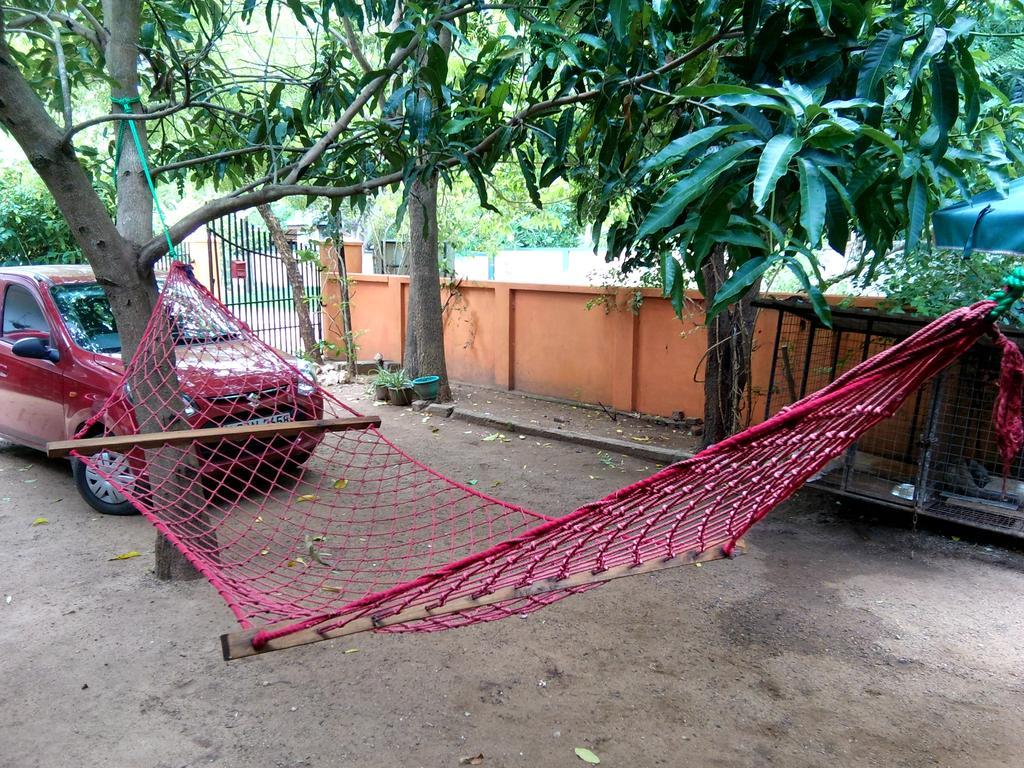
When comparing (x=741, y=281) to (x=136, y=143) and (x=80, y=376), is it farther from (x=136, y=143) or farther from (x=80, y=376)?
(x=80, y=376)

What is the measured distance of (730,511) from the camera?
6.91 ft

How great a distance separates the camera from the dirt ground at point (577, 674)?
2.32 metres

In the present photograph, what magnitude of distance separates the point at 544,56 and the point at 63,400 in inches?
133

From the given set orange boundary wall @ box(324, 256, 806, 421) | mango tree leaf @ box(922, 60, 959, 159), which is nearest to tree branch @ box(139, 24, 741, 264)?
mango tree leaf @ box(922, 60, 959, 159)

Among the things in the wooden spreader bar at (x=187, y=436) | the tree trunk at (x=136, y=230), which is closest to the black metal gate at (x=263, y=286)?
the tree trunk at (x=136, y=230)

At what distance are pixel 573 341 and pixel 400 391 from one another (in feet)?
5.51

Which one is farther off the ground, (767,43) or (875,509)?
(767,43)

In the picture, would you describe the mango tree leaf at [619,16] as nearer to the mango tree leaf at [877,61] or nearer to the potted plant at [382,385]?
the mango tree leaf at [877,61]

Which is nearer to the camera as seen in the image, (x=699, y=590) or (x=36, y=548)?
→ (x=699, y=590)

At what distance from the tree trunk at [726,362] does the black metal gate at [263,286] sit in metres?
5.22

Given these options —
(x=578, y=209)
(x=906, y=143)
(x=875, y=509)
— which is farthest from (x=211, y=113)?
(x=875, y=509)

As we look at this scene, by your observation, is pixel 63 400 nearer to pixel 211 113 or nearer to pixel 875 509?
pixel 211 113

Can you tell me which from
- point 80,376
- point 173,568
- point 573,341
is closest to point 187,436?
point 173,568

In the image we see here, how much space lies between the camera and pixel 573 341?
702cm
